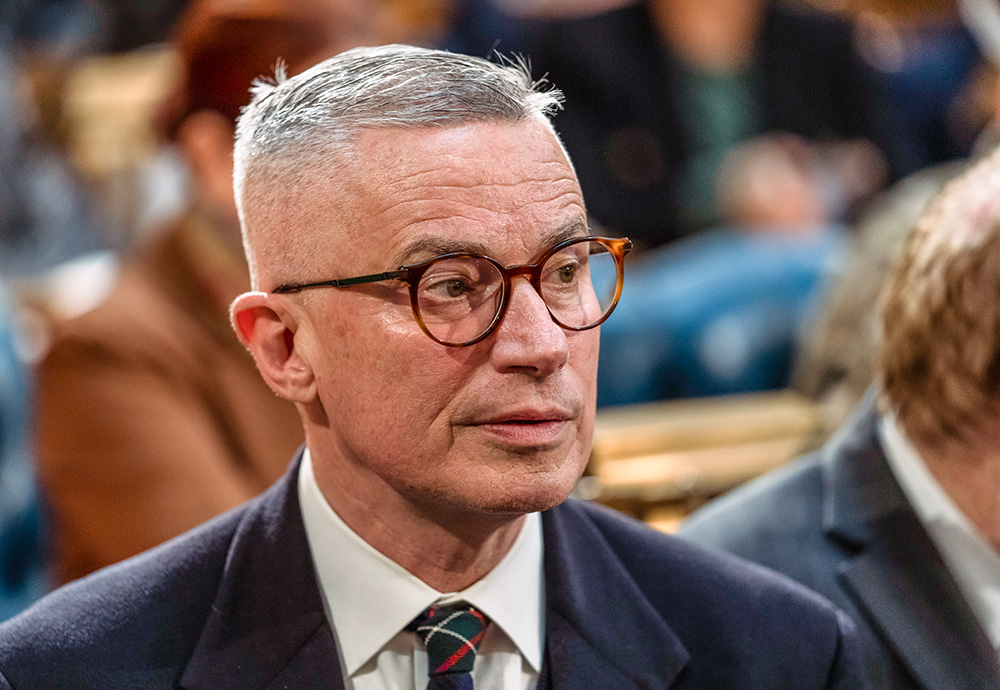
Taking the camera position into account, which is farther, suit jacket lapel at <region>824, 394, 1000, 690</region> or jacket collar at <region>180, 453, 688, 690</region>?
suit jacket lapel at <region>824, 394, 1000, 690</region>

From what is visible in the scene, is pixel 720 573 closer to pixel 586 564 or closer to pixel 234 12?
pixel 586 564

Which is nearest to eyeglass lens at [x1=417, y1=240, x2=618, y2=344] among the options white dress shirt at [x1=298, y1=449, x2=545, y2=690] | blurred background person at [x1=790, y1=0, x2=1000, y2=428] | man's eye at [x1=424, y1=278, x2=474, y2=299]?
man's eye at [x1=424, y1=278, x2=474, y2=299]

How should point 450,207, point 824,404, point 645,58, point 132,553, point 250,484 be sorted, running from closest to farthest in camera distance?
point 450,207 < point 132,553 < point 250,484 < point 824,404 < point 645,58

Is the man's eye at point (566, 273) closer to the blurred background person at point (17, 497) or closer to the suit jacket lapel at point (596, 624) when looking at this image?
the suit jacket lapel at point (596, 624)

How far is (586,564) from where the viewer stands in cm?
143

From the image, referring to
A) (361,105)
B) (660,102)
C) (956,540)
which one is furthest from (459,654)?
(660,102)

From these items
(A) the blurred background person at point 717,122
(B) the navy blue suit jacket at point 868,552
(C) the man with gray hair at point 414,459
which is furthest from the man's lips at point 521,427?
(A) the blurred background person at point 717,122

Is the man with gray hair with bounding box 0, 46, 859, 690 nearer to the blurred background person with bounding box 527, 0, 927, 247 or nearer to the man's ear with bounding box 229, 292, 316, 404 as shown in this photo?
the man's ear with bounding box 229, 292, 316, 404

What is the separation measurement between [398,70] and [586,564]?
25.2 inches

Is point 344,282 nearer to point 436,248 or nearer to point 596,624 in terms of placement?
point 436,248

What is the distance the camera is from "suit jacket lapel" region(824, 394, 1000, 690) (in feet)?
5.15

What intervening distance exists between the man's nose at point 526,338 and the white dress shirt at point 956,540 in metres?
0.77

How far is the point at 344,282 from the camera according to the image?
120 cm

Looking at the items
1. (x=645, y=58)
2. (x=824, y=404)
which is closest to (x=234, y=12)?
(x=824, y=404)
